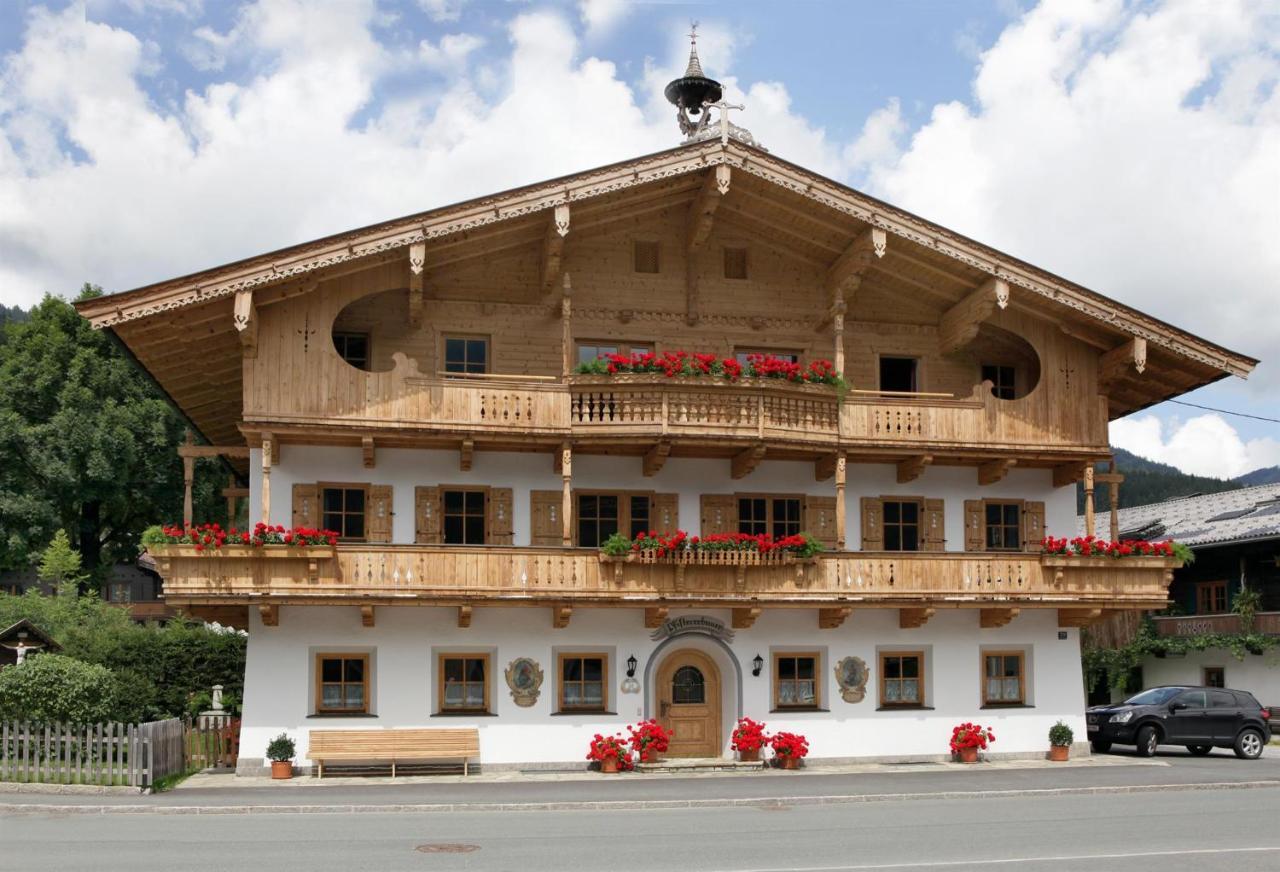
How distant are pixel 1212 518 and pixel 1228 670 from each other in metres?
7.19

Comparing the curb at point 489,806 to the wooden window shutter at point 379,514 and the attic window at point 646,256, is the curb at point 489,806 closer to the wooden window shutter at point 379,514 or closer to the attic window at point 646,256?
the wooden window shutter at point 379,514

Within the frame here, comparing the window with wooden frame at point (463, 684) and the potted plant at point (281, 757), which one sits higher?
the window with wooden frame at point (463, 684)

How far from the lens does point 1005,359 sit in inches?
1206

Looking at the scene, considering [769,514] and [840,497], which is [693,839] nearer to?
[840,497]

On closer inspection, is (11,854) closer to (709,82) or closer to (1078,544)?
(1078,544)

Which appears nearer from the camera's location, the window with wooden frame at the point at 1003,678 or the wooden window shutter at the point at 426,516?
the wooden window shutter at the point at 426,516

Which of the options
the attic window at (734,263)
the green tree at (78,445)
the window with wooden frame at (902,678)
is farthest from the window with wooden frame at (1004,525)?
the green tree at (78,445)

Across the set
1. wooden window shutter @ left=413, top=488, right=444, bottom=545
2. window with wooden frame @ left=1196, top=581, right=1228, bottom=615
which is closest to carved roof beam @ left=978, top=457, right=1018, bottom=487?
wooden window shutter @ left=413, top=488, right=444, bottom=545

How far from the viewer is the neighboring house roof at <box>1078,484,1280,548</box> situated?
39719 mm

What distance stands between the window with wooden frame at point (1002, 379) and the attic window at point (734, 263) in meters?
5.91

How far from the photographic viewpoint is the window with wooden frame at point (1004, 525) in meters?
29.6

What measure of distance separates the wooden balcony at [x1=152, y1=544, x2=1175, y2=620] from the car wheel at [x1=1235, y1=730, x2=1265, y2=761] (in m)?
4.13

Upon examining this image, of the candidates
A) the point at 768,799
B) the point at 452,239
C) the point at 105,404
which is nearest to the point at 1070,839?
the point at 768,799

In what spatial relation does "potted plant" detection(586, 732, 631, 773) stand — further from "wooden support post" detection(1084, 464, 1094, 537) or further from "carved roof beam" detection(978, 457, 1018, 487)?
"wooden support post" detection(1084, 464, 1094, 537)
